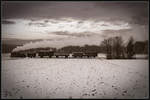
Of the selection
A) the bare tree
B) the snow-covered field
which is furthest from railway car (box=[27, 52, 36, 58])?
the bare tree

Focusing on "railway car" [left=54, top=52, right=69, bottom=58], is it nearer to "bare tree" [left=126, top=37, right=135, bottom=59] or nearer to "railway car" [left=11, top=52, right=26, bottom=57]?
"railway car" [left=11, top=52, right=26, bottom=57]

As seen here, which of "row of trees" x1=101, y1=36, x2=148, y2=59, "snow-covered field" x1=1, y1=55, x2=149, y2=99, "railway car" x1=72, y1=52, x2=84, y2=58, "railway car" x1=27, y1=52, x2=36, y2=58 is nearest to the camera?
"snow-covered field" x1=1, y1=55, x2=149, y2=99

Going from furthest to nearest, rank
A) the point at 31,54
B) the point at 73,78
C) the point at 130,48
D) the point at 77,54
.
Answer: the point at 31,54 < the point at 77,54 < the point at 130,48 < the point at 73,78

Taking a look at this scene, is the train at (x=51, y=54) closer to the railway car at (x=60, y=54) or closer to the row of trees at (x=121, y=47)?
the railway car at (x=60, y=54)

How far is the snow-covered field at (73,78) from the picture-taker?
676 cm

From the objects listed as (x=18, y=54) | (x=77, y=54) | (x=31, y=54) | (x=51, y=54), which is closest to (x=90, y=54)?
(x=77, y=54)

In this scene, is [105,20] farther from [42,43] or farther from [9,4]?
[9,4]

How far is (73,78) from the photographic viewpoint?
7.28m

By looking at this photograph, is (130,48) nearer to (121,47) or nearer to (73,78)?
(121,47)

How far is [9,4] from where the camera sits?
23.9 ft

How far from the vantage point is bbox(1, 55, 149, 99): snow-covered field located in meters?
6.76

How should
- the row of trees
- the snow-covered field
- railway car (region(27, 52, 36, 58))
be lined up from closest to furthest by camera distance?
the snow-covered field → the row of trees → railway car (region(27, 52, 36, 58))

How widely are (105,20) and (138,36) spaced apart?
1.57 meters


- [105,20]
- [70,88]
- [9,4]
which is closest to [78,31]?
[105,20]
